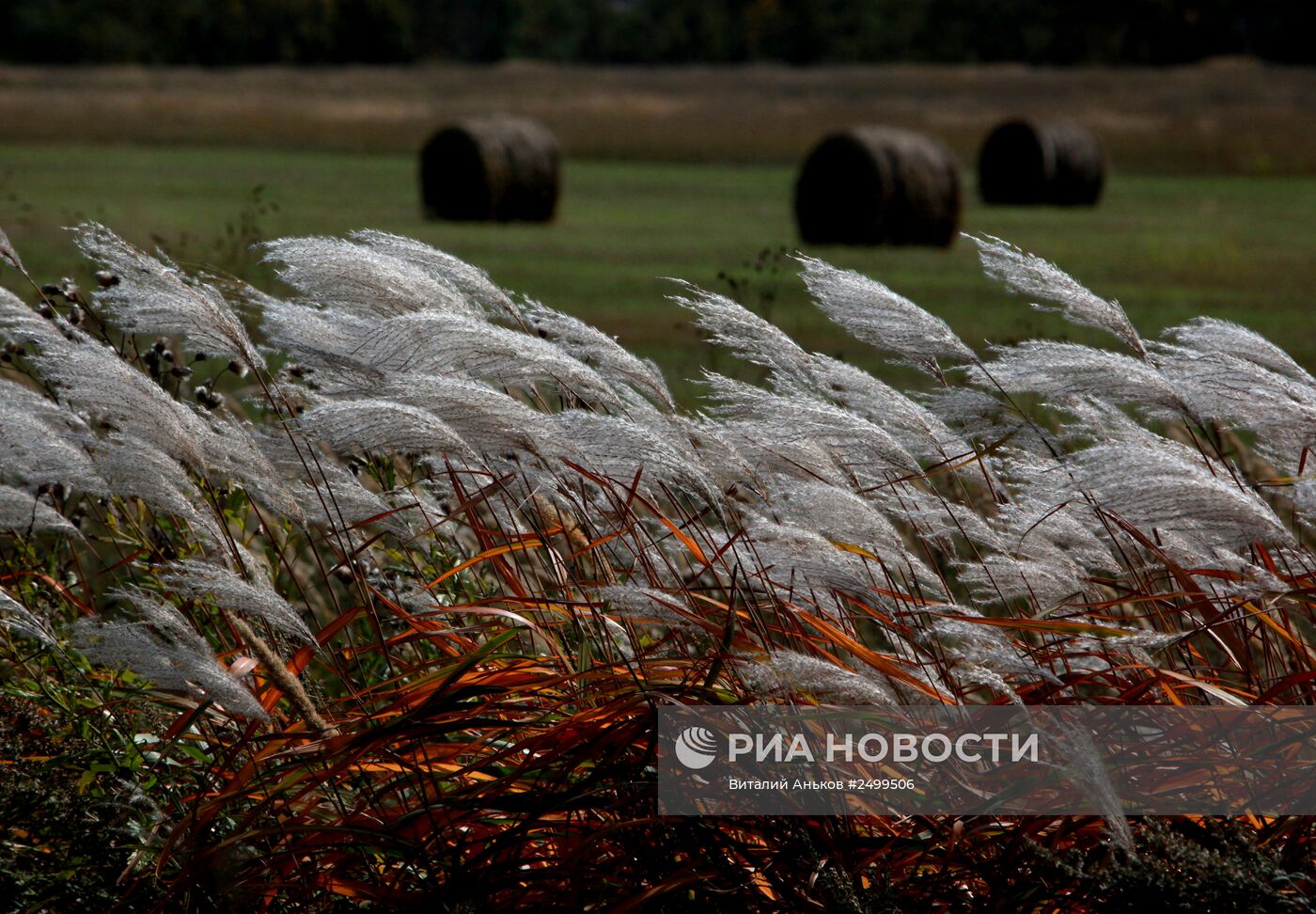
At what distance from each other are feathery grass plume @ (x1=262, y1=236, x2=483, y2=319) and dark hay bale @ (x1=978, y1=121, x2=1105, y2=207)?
25.3 m

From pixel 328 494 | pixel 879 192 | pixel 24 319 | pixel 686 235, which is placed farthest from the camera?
pixel 686 235

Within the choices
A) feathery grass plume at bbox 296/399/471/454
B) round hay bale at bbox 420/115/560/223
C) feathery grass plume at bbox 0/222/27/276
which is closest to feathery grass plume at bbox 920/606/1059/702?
feathery grass plume at bbox 296/399/471/454

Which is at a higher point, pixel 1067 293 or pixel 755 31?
pixel 1067 293

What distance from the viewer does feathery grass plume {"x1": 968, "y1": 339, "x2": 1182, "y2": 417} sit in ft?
7.89

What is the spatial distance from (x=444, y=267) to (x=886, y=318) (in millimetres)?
772

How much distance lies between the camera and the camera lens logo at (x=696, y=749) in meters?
2.36

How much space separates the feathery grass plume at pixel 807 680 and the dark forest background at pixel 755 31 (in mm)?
68287

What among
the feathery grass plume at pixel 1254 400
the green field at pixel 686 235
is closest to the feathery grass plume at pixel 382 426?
the feathery grass plume at pixel 1254 400

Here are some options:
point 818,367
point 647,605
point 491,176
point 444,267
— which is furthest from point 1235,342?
point 491,176

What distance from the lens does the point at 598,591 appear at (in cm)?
263

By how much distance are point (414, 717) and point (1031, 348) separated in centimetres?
111

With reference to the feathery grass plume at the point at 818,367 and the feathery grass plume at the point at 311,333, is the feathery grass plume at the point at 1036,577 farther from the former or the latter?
the feathery grass plume at the point at 311,333

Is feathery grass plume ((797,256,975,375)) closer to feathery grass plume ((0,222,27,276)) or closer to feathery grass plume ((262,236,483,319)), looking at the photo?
feathery grass plume ((262,236,483,319))

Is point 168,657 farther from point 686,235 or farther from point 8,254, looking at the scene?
point 686,235
